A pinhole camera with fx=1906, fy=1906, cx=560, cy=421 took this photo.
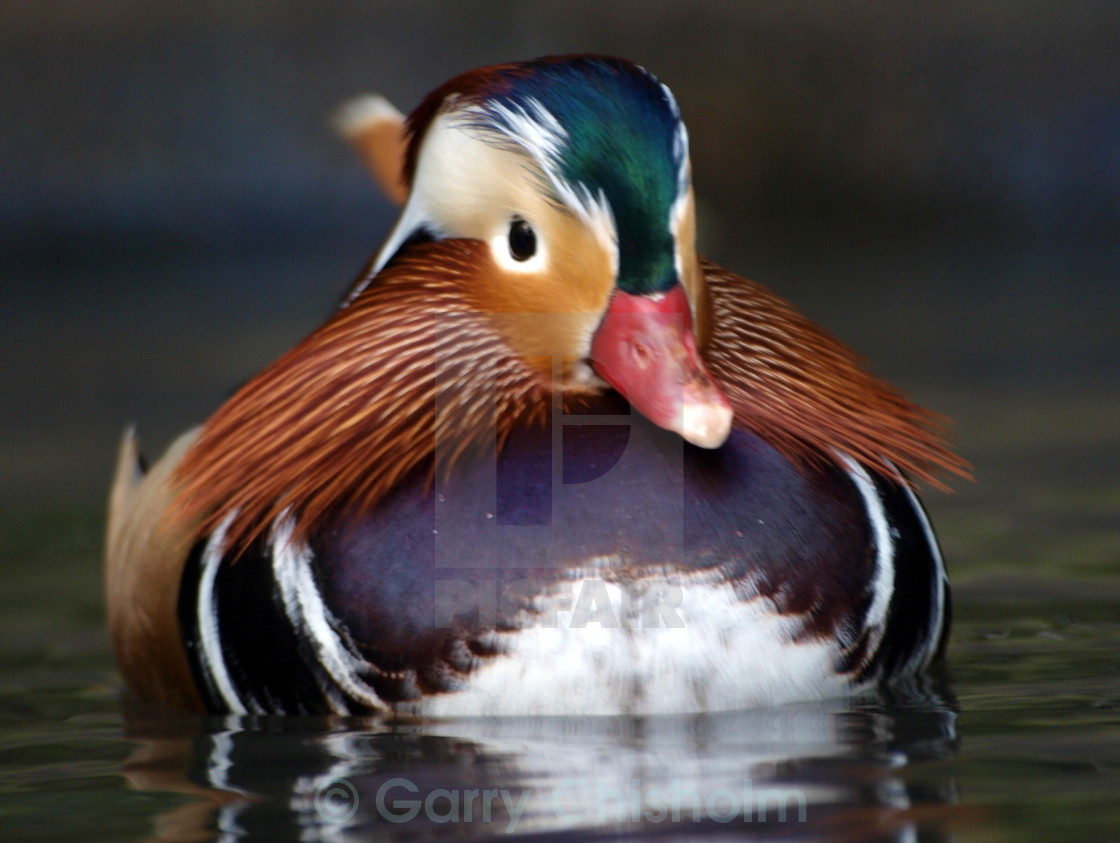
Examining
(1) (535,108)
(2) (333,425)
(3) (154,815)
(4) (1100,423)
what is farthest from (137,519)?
(4) (1100,423)

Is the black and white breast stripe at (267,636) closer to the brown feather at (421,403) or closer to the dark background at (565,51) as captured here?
the brown feather at (421,403)

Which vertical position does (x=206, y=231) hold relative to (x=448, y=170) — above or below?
above

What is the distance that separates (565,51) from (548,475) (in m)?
7.86

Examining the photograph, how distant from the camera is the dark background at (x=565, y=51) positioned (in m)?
9.47

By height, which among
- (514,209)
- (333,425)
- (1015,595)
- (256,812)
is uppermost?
(514,209)

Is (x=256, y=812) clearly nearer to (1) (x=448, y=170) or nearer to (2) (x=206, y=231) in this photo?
(1) (x=448, y=170)

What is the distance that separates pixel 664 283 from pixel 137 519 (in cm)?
108

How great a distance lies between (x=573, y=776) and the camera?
2.19m

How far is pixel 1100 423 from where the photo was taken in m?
4.68

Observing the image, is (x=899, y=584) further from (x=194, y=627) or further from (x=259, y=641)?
(x=194, y=627)

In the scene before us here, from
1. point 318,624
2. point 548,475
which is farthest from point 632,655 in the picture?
point 318,624

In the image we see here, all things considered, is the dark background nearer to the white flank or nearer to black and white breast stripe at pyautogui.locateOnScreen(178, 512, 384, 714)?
black and white breast stripe at pyautogui.locateOnScreen(178, 512, 384, 714)

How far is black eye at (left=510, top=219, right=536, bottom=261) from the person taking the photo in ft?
7.61

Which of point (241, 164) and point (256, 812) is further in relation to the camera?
point (241, 164)
